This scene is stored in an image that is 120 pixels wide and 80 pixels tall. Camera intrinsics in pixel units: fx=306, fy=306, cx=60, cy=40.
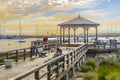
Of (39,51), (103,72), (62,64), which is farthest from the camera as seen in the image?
(39,51)

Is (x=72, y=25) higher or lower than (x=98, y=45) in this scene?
higher

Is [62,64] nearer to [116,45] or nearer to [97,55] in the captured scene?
[97,55]

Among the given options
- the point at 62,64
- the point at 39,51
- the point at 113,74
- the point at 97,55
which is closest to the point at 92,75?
the point at 113,74

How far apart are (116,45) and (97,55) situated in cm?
503

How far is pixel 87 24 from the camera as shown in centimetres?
3759

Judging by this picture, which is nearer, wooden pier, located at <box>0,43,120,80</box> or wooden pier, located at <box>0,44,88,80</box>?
wooden pier, located at <box>0,44,88,80</box>

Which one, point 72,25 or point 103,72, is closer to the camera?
point 103,72

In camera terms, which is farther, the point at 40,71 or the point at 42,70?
the point at 42,70

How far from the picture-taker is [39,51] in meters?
22.0

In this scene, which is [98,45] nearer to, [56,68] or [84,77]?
[84,77]

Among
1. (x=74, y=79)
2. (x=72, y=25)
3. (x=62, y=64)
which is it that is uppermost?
(x=72, y=25)

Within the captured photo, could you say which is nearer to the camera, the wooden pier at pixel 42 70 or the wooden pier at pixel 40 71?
the wooden pier at pixel 40 71

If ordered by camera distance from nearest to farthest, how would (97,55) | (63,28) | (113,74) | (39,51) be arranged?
1. (113,74)
2. (39,51)
3. (97,55)
4. (63,28)

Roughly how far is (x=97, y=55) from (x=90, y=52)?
3.22 ft
